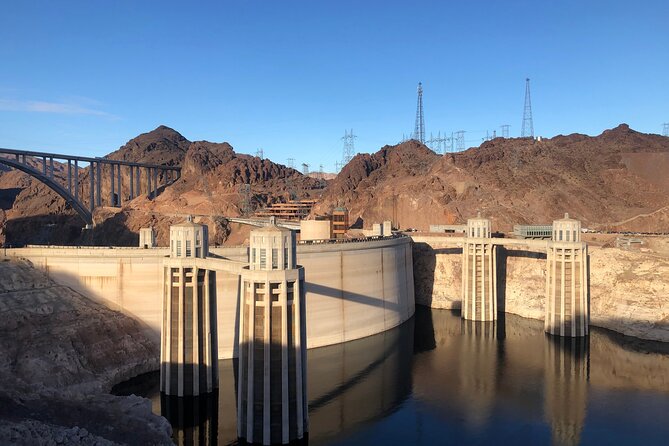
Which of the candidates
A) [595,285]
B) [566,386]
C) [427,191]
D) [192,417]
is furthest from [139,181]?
[566,386]

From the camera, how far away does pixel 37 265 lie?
53344mm

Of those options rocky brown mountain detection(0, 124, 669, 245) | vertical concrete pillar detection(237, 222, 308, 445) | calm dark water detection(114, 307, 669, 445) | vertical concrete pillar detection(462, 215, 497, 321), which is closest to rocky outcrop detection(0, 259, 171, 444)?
calm dark water detection(114, 307, 669, 445)

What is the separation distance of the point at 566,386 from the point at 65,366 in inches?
1816

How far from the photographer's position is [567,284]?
66.8 metres

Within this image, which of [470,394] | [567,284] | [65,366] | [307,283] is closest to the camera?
[65,366]

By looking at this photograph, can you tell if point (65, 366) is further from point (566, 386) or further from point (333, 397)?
point (566, 386)

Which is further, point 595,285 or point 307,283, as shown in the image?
point 595,285

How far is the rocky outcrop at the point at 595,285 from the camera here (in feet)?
218

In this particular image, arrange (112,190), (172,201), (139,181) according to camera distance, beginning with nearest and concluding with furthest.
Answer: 1. (172,201)
2. (112,190)
3. (139,181)

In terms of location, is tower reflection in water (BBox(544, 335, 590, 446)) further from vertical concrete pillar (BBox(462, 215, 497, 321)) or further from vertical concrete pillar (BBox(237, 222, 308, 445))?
vertical concrete pillar (BBox(237, 222, 308, 445))

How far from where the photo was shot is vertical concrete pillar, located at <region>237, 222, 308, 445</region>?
3459 cm

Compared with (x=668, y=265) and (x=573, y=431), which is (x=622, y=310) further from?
(x=573, y=431)

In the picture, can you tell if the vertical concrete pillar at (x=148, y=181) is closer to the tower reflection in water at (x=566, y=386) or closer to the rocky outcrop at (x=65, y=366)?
the rocky outcrop at (x=65, y=366)

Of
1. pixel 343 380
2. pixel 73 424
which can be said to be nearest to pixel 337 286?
pixel 343 380
